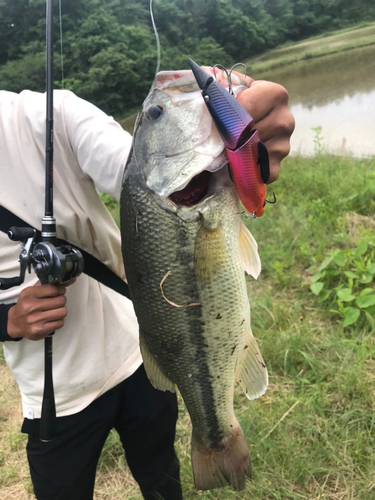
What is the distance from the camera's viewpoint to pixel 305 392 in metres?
2.79

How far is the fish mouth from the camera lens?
1.12 m

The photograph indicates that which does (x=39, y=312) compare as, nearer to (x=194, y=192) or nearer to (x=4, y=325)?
(x=4, y=325)

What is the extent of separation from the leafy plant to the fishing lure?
8.26ft

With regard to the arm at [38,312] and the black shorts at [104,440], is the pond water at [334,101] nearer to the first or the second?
the black shorts at [104,440]

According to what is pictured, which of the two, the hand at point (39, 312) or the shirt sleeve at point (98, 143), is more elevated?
the shirt sleeve at point (98, 143)

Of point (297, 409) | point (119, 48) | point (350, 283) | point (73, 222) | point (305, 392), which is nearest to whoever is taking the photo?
point (73, 222)

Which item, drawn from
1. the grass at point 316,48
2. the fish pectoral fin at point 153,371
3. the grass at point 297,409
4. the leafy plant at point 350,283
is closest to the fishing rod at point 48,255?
the fish pectoral fin at point 153,371

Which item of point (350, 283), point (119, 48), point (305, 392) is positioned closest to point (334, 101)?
point (119, 48)

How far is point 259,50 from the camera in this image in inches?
872

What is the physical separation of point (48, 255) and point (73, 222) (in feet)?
0.85

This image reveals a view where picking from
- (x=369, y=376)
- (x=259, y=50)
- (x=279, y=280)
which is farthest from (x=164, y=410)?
(x=259, y=50)

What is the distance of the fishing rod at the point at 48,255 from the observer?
131 cm

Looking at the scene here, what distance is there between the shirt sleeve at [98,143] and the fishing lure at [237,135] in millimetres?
424

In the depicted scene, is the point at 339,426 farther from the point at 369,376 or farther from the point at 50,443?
the point at 50,443
